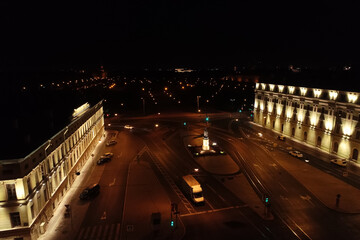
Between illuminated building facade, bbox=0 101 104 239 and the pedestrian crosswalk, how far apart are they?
15.9 ft

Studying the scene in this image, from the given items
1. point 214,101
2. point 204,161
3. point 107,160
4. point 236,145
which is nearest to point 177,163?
point 204,161

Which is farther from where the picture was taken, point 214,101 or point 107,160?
point 214,101

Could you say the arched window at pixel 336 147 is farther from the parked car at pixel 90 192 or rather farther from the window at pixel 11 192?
the window at pixel 11 192

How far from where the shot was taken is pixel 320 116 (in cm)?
6281

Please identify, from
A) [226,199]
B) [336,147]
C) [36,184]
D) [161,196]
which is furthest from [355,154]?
[36,184]

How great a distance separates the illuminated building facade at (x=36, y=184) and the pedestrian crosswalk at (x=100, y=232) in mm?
4855

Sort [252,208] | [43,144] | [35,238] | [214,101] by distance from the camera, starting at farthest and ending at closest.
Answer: [214,101] → [252,208] → [43,144] → [35,238]

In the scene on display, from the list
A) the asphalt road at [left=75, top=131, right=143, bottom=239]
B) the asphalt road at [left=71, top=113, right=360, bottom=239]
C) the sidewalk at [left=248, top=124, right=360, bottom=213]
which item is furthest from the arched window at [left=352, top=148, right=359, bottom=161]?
the asphalt road at [left=75, top=131, right=143, bottom=239]

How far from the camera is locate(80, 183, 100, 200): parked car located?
38938 millimetres

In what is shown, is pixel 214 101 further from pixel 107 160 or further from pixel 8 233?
pixel 8 233

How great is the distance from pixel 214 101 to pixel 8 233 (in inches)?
5067

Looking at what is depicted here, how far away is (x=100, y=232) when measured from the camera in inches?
1225

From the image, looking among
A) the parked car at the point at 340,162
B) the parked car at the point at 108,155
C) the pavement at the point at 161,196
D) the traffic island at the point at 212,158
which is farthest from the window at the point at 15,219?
the parked car at the point at 340,162

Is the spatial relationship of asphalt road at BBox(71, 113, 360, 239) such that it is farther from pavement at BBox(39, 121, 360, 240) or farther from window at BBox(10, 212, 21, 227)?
window at BBox(10, 212, 21, 227)
